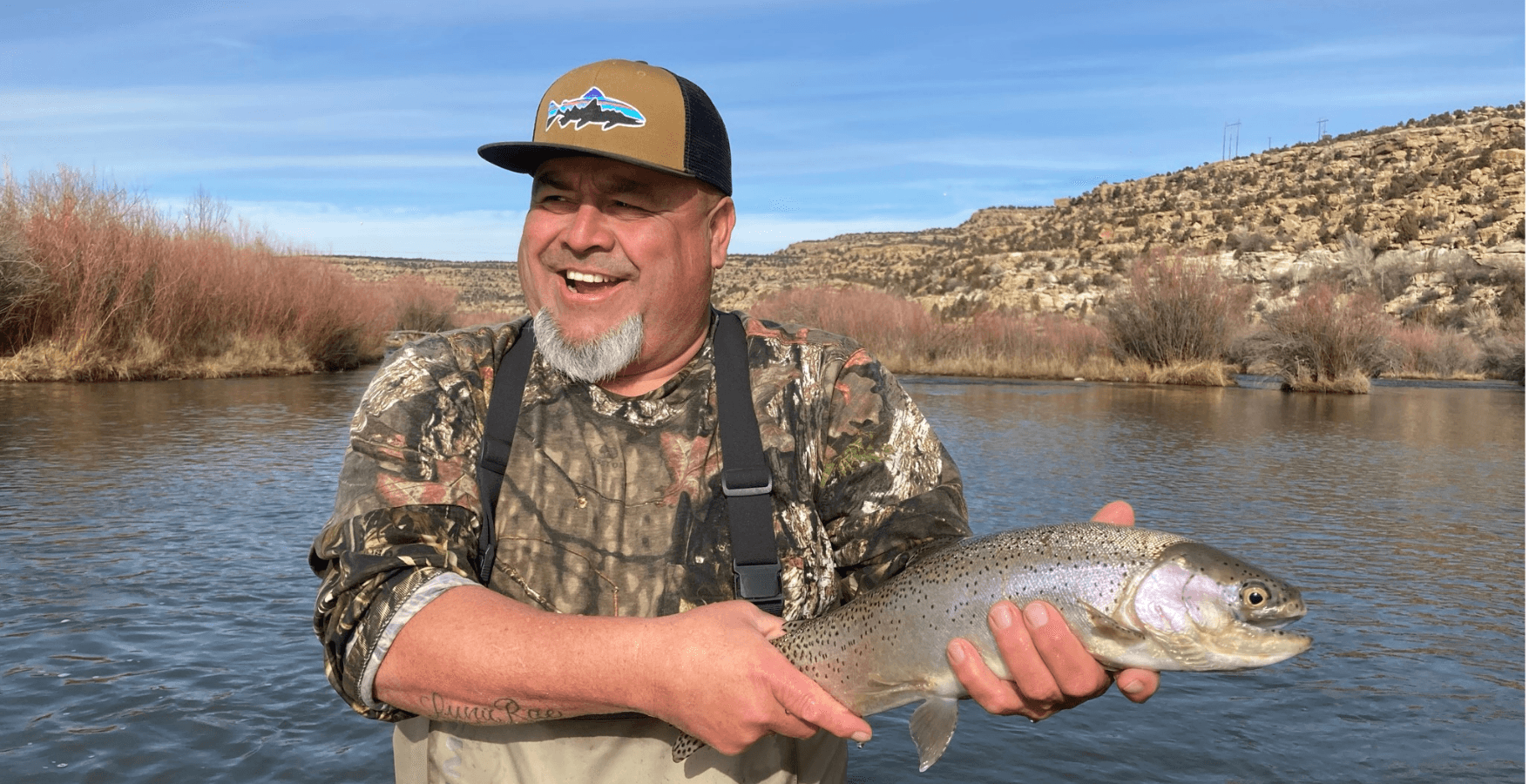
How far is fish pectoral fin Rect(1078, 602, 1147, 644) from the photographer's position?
2.04 m

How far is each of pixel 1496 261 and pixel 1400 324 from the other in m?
7.73

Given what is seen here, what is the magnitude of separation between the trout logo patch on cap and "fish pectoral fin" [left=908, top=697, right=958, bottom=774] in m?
1.32

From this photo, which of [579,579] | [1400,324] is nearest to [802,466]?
[579,579]

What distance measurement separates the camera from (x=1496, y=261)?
38156 mm

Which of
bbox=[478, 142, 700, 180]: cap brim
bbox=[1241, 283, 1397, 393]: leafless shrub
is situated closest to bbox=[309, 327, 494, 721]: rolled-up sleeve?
bbox=[478, 142, 700, 180]: cap brim

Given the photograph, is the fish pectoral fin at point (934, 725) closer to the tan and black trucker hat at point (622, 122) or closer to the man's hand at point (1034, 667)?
the man's hand at point (1034, 667)

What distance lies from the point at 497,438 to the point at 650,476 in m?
0.34

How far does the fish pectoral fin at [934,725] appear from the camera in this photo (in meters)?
2.24

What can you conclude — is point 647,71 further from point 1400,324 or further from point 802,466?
point 1400,324

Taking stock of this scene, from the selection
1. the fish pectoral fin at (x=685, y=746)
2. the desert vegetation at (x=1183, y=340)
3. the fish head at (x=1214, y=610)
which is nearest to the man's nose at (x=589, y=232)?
the fish pectoral fin at (x=685, y=746)

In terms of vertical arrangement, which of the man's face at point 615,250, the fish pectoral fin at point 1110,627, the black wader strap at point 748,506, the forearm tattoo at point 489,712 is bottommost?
the forearm tattoo at point 489,712

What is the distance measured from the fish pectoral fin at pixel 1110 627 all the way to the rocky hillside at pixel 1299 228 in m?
27.9

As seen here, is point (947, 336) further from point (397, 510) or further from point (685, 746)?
point (397, 510)

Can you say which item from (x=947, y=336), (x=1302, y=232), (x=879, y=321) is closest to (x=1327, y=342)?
(x=947, y=336)
